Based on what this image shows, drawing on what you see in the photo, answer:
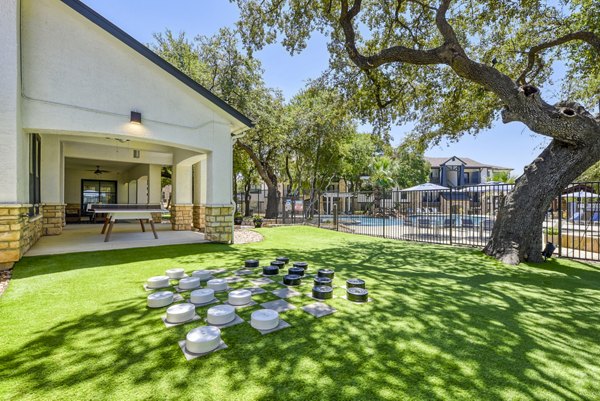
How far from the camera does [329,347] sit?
8.17 ft

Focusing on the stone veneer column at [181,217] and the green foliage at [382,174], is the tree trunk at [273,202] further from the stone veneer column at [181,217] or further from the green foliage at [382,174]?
the green foliage at [382,174]

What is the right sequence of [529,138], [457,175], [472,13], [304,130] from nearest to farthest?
[472,13]
[529,138]
[304,130]
[457,175]

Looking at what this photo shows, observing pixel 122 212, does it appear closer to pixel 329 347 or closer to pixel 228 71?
pixel 329 347

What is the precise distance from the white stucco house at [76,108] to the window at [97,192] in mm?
8034

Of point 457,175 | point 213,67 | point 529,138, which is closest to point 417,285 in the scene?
point 529,138

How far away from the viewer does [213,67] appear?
14.5 meters

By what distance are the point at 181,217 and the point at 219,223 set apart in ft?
12.2

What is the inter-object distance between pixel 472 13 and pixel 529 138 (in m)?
6.41

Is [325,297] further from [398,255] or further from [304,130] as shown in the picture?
[304,130]

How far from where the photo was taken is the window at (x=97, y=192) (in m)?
16.3

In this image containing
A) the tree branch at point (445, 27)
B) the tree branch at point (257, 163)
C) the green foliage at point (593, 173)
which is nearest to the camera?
the tree branch at point (445, 27)

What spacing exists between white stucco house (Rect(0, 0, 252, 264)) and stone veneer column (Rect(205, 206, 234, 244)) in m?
0.03

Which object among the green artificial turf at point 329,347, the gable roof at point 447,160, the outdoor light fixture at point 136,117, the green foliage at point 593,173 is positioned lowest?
the green artificial turf at point 329,347

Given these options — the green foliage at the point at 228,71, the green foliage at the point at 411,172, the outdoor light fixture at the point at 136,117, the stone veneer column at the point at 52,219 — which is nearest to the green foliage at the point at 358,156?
the green foliage at the point at 411,172
